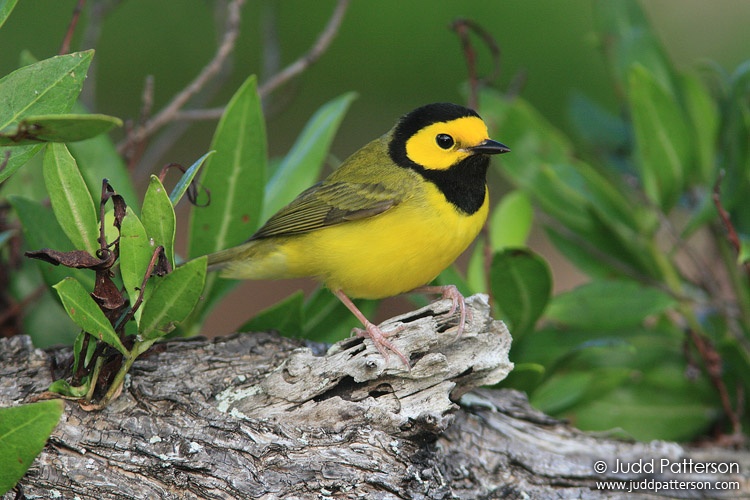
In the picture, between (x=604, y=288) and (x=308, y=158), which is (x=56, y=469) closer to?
(x=308, y=158)

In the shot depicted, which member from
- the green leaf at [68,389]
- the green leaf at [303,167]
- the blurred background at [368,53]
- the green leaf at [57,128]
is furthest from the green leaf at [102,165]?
the blurred background at [368,53]

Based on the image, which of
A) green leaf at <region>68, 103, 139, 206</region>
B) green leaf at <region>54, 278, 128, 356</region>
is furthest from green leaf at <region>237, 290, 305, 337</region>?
green leaf at <region>54, 278, 128, 356</region>

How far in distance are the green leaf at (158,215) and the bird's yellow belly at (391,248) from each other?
1.01 meters

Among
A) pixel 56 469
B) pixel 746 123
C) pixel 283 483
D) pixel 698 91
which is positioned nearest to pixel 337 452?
pixel 283 483

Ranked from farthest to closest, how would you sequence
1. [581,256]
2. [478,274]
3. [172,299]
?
[581,256] < [478,274] < [172,299]

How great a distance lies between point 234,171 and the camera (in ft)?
10.2

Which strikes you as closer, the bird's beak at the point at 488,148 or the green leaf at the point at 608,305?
the bird's beak at the point at 488,148

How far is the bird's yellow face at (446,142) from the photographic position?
10.9 feet

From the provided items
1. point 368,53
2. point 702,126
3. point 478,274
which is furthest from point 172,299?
point 368,53

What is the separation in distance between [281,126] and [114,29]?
5.39 ft

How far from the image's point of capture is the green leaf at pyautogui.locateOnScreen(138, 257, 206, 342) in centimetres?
223

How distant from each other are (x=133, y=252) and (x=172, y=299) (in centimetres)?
17

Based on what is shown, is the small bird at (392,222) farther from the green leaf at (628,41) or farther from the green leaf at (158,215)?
the green leaf at (628,41)

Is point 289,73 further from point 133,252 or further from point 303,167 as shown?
point 133,252
